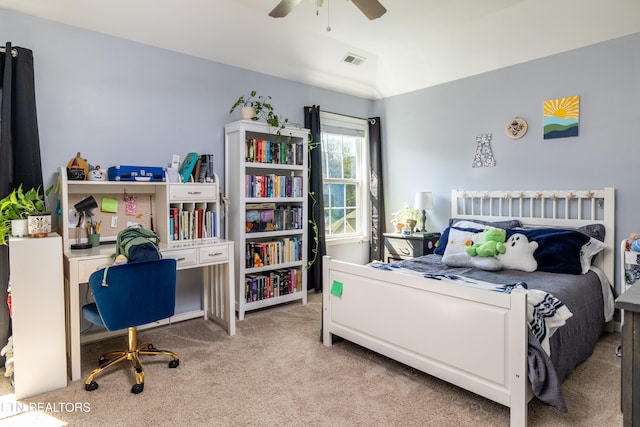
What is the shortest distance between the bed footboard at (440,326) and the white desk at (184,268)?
89cm

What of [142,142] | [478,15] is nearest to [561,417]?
[478,15]

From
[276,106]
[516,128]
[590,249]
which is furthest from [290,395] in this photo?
[516,128]

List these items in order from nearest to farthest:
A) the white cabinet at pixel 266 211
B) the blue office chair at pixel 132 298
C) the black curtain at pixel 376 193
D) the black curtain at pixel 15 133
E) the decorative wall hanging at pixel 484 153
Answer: the blue office chair at pixel 132 298, the black curtain at pixel 15 133, the white cabinet at pixel 266 211, the decorative wall hanging at pixel 484 153, the black curtain at pixel 376 193

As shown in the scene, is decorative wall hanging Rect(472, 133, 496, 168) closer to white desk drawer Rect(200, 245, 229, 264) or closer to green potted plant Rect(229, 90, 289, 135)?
green potted plant Rect(229, 90, 289, 135)

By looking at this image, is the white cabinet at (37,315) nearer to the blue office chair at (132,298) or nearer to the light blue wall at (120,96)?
the blue office chair at (132,298)

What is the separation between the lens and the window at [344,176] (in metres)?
4.79

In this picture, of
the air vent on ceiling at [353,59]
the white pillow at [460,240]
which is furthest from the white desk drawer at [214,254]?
the air vent on ceiling at [353,59]

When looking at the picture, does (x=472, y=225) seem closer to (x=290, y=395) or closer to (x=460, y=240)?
(x=460, y=240)

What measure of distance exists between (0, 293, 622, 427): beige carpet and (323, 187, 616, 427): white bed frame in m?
0.15

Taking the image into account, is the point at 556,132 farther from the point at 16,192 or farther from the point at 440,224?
the point at 16,192

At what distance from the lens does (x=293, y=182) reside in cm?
402

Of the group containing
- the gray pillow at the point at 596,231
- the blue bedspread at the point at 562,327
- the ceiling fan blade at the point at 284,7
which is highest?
the ceiling fan blade at the point at 284,7

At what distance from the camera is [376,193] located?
496cm

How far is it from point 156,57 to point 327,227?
264cm
